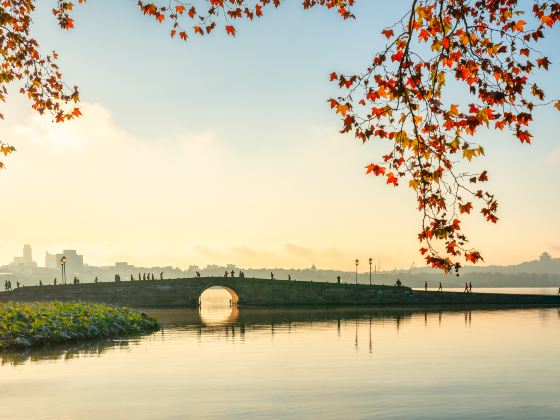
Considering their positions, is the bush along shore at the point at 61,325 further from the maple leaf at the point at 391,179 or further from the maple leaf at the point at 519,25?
the maple leaf at the point at 519,25

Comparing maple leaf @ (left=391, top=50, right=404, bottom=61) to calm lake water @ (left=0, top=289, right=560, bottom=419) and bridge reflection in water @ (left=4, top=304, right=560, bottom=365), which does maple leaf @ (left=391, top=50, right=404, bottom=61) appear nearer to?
calm lake water @ (left=0, top=289, right=560, bottom=419)

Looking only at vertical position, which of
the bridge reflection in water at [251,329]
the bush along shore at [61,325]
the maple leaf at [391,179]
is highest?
the maple leaf at [391,179]

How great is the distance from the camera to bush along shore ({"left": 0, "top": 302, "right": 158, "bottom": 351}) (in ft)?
104

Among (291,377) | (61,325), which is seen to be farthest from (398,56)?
(61,325)

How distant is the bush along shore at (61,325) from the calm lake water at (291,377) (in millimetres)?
1862

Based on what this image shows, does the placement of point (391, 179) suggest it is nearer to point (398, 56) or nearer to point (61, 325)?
point (398, 56)

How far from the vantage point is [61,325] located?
35188 millimetres

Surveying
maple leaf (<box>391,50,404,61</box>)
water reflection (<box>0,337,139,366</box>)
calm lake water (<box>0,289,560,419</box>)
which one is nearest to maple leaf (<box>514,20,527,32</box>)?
maple leaf (<box>391,50,404,61</box>)

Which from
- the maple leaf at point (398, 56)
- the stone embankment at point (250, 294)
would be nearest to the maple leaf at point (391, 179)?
the maple leaf at point (398, 56)

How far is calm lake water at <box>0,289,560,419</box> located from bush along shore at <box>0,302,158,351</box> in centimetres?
186

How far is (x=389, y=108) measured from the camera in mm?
9750

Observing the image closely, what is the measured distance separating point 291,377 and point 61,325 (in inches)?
667

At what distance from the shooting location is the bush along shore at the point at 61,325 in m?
31.7

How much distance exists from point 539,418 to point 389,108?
10.6 m
